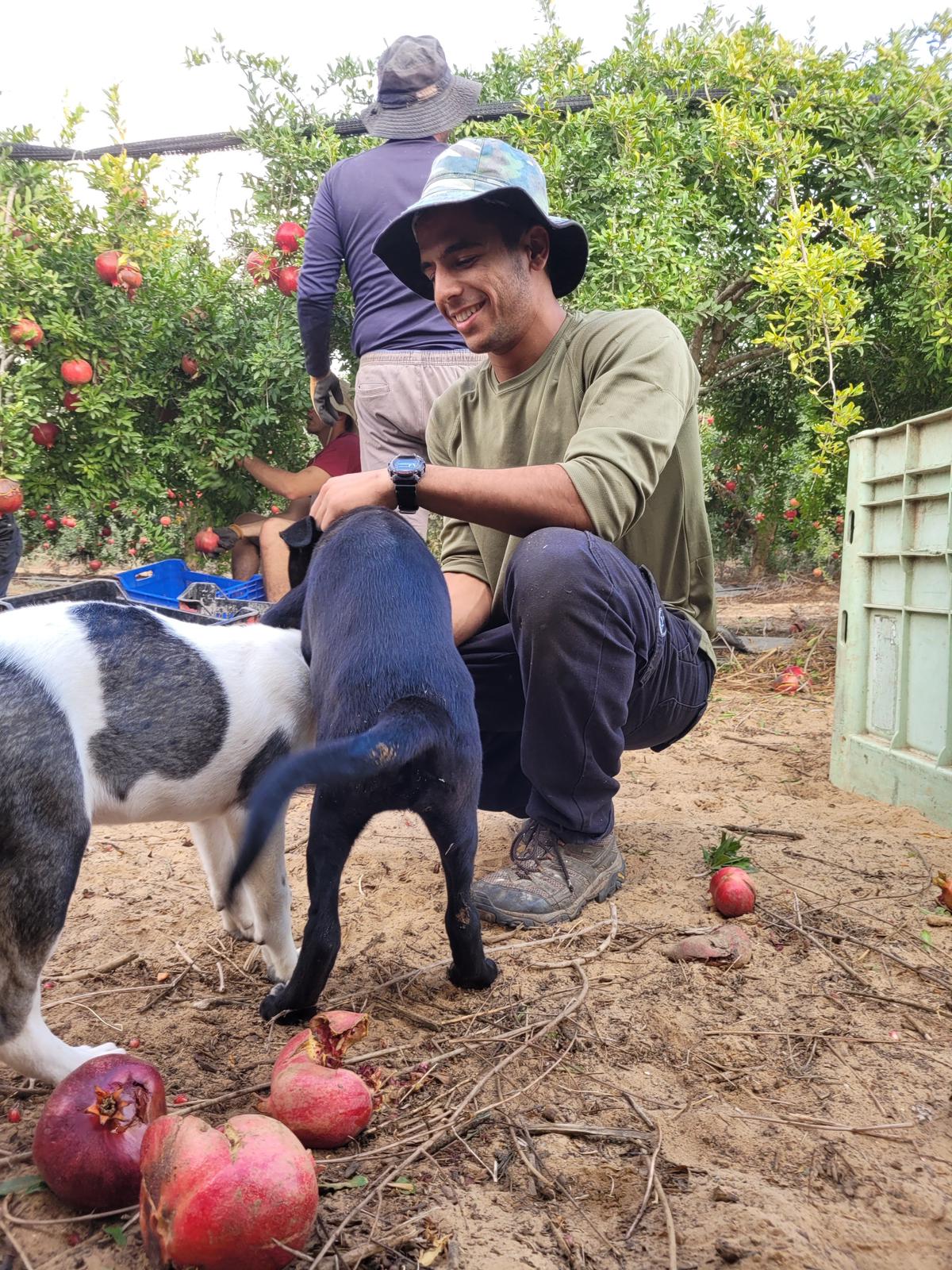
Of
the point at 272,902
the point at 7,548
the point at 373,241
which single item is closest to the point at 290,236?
the point at 373,241

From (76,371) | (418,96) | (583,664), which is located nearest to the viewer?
(583,664)

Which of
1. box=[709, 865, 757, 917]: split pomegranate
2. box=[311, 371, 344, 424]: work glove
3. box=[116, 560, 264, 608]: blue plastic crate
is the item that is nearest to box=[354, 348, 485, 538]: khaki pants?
box=[311, 371, 344, 424]: work glove

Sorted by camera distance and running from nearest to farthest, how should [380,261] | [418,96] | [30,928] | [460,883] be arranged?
1. [30,928]
2. [460,883]
3. [380,261]
4. [418,96]

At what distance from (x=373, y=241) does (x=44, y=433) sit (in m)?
2.48

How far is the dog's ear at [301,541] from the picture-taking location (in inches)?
96.6

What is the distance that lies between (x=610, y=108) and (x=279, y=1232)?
5.48 metres

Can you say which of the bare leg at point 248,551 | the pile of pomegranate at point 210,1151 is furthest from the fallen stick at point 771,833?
the bare leg at point 248,551

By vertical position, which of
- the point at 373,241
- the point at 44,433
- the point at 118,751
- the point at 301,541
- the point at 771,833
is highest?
the point at 373,241

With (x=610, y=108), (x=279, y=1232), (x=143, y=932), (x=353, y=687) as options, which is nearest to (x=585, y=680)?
(x=353, y=687)

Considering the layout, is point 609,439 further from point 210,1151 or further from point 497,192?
point 210,1151

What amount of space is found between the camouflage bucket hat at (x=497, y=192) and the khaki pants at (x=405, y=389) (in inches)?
59.3

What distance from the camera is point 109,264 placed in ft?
18.2

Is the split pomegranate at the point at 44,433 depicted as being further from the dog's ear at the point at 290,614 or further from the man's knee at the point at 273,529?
the dog's ear at the point at 290,614

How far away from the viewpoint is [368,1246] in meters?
1.30
